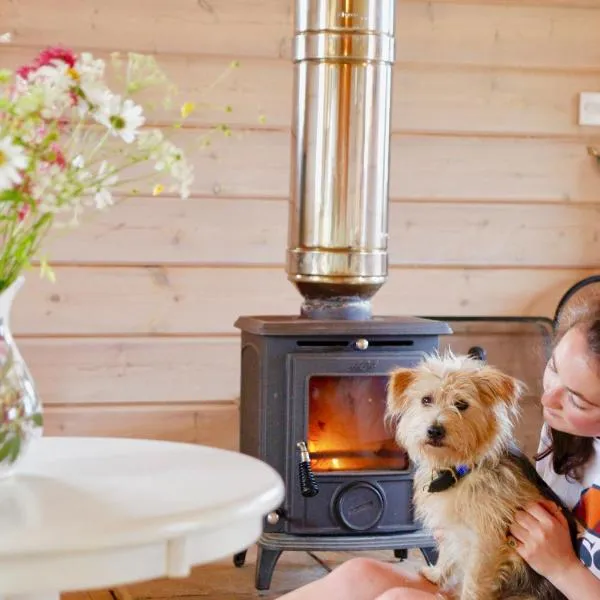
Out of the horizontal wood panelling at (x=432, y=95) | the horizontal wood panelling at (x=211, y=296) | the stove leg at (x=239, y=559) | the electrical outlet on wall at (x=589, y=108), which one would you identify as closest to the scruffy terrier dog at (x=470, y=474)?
the stove leg at (x=239, y=559)

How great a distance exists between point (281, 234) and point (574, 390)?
1867 mm

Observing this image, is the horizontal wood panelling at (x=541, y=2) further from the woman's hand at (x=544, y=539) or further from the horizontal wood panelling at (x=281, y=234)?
the woman's hand at (x=544, y=539)

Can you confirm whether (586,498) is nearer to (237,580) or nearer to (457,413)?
(457,413)

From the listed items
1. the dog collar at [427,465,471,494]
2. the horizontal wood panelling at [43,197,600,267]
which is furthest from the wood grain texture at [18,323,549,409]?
the dog collar at [427,465,471,494]

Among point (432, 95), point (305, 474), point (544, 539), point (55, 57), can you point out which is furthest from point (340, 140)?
point (55, 57)

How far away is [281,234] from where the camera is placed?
3.65 m

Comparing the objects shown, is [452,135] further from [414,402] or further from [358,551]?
[414,402]

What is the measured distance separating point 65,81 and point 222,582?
2019mm

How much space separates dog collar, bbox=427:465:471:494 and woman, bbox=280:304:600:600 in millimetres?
141

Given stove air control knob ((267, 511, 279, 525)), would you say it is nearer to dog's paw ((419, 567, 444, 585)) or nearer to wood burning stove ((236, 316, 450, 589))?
wood burning stove ((236, 316, 450, 589))

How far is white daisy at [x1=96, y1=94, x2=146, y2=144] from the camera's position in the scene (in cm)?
146

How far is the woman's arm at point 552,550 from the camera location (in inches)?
72.4

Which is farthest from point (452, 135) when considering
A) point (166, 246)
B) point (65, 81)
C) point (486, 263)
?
point (65, 81)

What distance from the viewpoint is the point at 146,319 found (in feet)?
11.7
